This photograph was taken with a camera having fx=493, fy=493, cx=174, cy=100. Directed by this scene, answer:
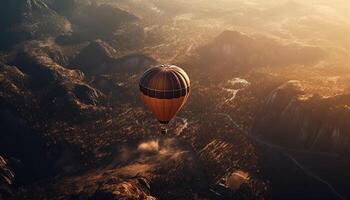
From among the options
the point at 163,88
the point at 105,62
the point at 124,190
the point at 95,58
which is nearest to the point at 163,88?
the point at 163,88

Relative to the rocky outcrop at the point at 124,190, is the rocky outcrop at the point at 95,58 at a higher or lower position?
lower

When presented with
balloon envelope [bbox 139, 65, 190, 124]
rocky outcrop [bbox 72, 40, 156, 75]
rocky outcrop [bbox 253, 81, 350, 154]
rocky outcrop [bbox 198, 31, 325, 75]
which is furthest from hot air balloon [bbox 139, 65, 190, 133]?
rocky outcrop [bbox 198, 31, 325, 75]

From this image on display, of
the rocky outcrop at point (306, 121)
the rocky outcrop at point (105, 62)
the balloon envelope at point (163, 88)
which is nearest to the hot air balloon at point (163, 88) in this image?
the balloon envelope at point (163, 88)

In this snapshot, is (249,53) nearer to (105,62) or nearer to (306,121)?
(105,62)

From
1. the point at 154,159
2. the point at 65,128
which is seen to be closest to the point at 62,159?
Answer: the point at 65,128

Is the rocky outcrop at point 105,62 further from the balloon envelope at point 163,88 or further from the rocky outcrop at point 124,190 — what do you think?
the balloon envelope at point 163,88

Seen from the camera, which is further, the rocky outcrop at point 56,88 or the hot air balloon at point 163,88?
the rocky outcrop at point 56,88

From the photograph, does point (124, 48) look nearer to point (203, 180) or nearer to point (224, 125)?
point (224, 125)

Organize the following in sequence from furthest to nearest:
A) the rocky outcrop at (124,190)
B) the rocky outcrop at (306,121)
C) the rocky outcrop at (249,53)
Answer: the rocky outcrop at (249,53)
the rocky outcrop at (306,121)
the rocky outcrop at (124,190)
